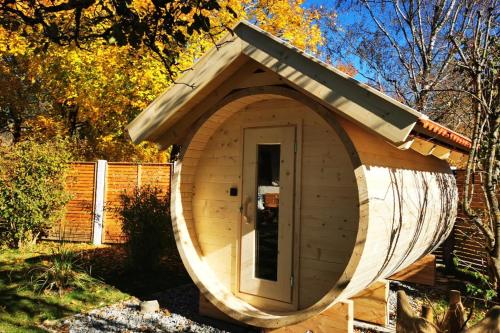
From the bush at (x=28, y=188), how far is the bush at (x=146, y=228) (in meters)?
2.95

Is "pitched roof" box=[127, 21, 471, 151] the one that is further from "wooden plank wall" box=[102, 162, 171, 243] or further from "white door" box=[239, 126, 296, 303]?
"wooden plank wall" box=[102, 162, 171, 243]

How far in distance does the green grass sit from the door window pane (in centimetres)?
265

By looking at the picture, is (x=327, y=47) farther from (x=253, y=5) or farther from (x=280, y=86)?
(x=280, y=86)

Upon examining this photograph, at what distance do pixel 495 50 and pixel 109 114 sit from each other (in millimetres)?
14535

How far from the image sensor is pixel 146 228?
324 inches

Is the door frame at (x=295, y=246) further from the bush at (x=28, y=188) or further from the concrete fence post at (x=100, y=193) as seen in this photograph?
the concrete fence post at (x=100, y=193)

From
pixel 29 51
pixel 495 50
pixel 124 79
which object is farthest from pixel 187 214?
pixel 29 51

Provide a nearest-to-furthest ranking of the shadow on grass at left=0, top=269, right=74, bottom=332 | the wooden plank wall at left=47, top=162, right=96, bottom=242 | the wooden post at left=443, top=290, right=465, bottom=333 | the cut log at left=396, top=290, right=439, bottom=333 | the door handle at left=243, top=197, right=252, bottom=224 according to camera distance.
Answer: the cut log at left=396, top=290, right=439, bottom=333 < the wooden post at left=443, top=290, right=465, bottom=333 < the shadow on grass at left=0, top=269, right=74, bottom=332 < the door handle at left=243, top=197, right=252, bottom=224 < the wooden plank wall at left=47, top=162, right=96, bottom=242

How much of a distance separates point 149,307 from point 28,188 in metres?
5.93

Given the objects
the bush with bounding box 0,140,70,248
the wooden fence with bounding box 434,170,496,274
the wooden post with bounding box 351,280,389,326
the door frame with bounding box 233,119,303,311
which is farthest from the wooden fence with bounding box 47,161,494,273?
the wooden fence with bounding box 434,170,496,274

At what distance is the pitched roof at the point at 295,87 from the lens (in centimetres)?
401

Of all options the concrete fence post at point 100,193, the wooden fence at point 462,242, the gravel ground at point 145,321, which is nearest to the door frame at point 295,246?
the gravel ground at point 145,321

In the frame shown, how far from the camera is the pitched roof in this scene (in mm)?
4008

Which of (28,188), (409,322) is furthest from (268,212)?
(28,188)
